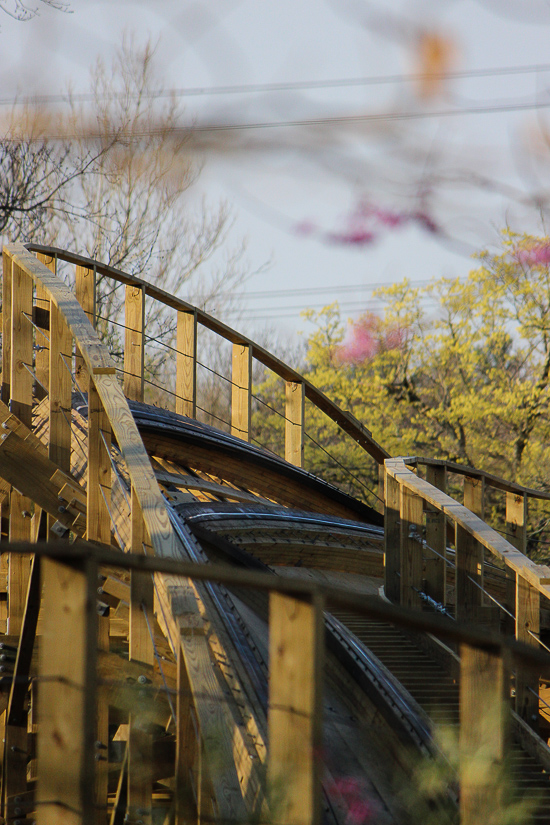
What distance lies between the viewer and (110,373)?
4.13 metres

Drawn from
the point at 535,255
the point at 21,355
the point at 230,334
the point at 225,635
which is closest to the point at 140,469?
the point at 225,635

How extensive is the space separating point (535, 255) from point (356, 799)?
12.4 meters

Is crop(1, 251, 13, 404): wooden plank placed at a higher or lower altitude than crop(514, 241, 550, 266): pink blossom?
lower

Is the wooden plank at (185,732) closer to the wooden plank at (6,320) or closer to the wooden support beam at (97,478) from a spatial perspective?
the wooden support beam at (97,478)

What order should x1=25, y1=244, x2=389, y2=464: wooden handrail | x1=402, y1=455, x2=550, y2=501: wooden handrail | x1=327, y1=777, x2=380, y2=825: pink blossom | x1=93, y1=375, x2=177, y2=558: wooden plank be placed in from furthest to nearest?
x1=25, y1=244, x2=389, y2=464: wooden handrail, x1=402, y1=455, x2=550, y2=501: wooden handrail, x1=93, y1=375, x2=177, y2=558: wooden plank, x1=327, y1=777, x2=380, y2=825: pink blossom

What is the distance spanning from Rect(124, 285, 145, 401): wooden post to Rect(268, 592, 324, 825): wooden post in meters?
6.27

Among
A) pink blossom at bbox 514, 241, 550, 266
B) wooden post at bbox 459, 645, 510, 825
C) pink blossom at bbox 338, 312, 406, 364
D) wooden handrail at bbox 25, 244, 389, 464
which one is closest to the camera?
wooden post at bbox 459, 645, 510, 825

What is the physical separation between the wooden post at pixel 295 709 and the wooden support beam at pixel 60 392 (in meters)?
3.57

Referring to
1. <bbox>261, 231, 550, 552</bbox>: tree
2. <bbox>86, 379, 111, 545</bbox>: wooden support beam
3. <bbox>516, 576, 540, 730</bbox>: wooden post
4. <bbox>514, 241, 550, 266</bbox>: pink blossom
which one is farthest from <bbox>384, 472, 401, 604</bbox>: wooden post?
<bbox>514, 241, 550, 266</bbox>: pink blossom

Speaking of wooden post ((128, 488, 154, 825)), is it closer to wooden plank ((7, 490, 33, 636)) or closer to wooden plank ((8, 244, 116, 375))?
wooden plank ((8, 244, 116, 375))

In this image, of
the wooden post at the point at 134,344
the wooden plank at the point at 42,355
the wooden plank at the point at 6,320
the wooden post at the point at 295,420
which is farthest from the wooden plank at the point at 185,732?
the wooden post at the point at 295,420

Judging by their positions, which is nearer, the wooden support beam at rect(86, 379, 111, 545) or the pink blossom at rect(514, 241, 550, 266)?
the wooden support beam at rect(86, 379, 111, 545)

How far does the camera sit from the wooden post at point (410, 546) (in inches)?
190

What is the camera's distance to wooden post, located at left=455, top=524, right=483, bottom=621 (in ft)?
15.0
